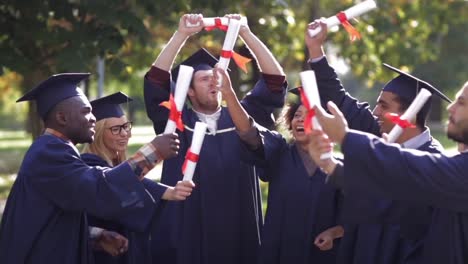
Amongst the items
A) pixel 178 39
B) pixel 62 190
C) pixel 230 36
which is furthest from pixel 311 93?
pixel 178 39

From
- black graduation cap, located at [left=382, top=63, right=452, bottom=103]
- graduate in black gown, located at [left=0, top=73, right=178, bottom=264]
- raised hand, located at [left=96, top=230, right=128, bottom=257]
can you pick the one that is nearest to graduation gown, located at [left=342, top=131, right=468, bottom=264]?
graduate in black gown, located at [left=0, top=73, right=178, bottom=264]

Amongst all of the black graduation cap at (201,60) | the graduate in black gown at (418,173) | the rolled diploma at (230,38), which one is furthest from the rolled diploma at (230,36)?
the graduate in black gown at (418,173)

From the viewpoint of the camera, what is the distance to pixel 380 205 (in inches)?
197

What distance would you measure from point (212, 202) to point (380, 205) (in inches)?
82.7

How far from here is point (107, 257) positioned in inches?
246

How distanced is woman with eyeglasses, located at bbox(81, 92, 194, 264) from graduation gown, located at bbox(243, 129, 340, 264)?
35.3 inches

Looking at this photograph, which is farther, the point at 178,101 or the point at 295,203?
the point at 295,203

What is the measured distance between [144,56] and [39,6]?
A: 10.5 m

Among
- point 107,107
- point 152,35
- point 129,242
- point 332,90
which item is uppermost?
point 332,90

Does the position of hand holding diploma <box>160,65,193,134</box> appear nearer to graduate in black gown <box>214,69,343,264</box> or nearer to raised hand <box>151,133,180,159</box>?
raised hand <box>151,133,180,159</box>

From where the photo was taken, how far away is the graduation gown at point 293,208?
6.44m

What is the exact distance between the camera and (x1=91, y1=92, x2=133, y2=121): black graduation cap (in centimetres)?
664

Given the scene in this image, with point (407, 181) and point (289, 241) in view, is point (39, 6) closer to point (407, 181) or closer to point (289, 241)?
point (289, 241)

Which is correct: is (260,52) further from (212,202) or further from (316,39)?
(212,202)
